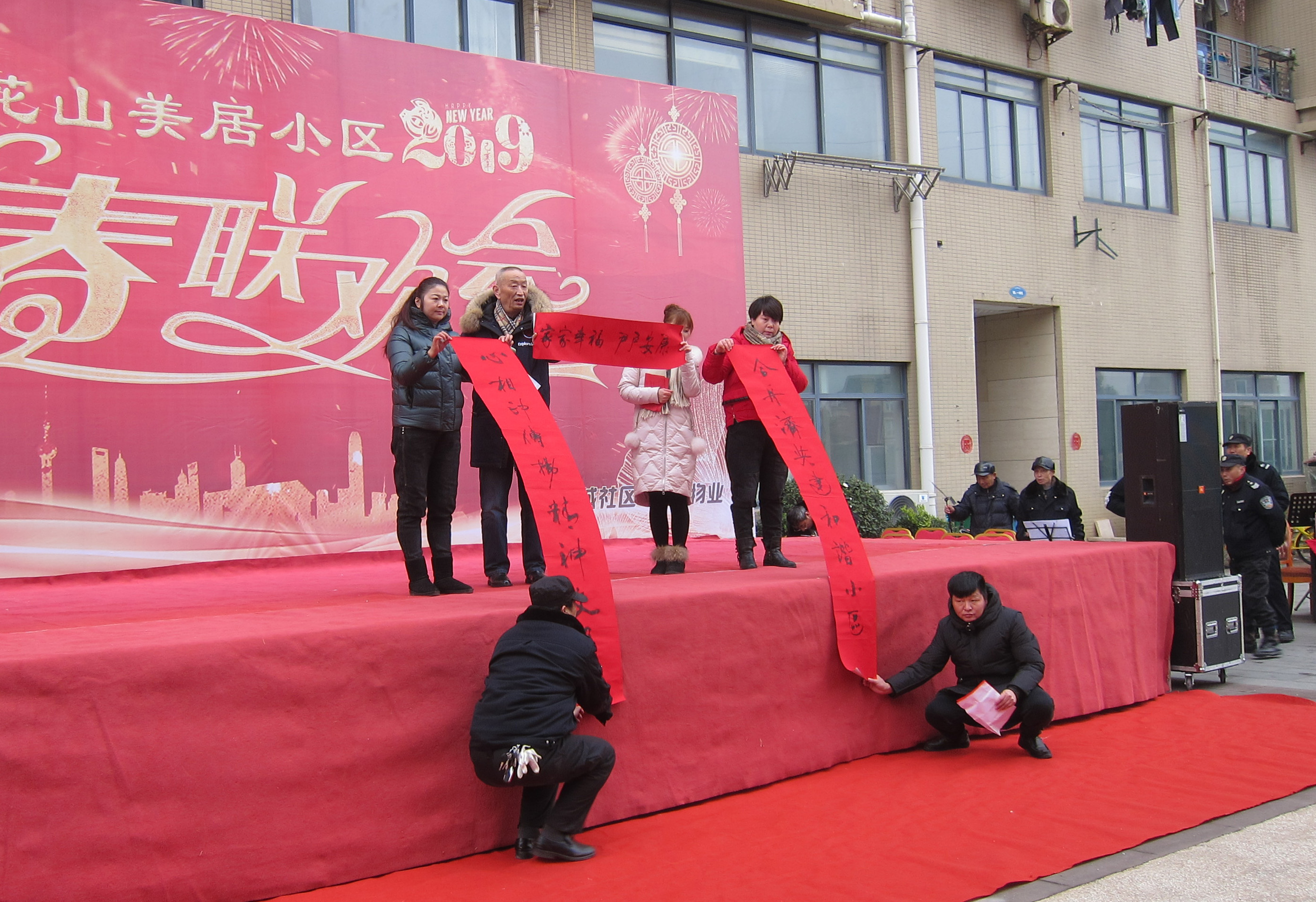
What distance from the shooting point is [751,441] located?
5.70 metres

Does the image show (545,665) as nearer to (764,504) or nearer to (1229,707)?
(764,504)

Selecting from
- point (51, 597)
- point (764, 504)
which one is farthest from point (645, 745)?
point (51, 597)

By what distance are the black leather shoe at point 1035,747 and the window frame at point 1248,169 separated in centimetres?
1410

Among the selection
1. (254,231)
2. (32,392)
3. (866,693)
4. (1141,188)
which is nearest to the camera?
(866,693)

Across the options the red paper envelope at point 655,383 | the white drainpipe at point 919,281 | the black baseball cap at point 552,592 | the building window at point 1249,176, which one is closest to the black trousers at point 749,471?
the red paper envelope at point 655,383

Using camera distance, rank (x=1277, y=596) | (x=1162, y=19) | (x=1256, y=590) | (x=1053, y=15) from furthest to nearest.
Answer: (x=1162, y=19) < (x=1053, y=15) < (x=1277, y=596) < (x=1256, y=590)

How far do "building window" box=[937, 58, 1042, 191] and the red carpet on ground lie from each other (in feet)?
32.8

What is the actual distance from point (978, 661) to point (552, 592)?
2505 millimetres

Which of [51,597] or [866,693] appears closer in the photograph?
[866,693]

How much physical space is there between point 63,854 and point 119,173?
5511 millimetres

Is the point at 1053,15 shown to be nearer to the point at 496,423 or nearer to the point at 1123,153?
the point at 1123,153

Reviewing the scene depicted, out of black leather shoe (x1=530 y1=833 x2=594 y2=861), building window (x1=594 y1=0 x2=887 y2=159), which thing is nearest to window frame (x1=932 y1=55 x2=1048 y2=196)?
building window (x1=594 y1=0 x2=887 y2=159)

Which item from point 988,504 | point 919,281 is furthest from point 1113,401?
point 988,504

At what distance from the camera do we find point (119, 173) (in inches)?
291
